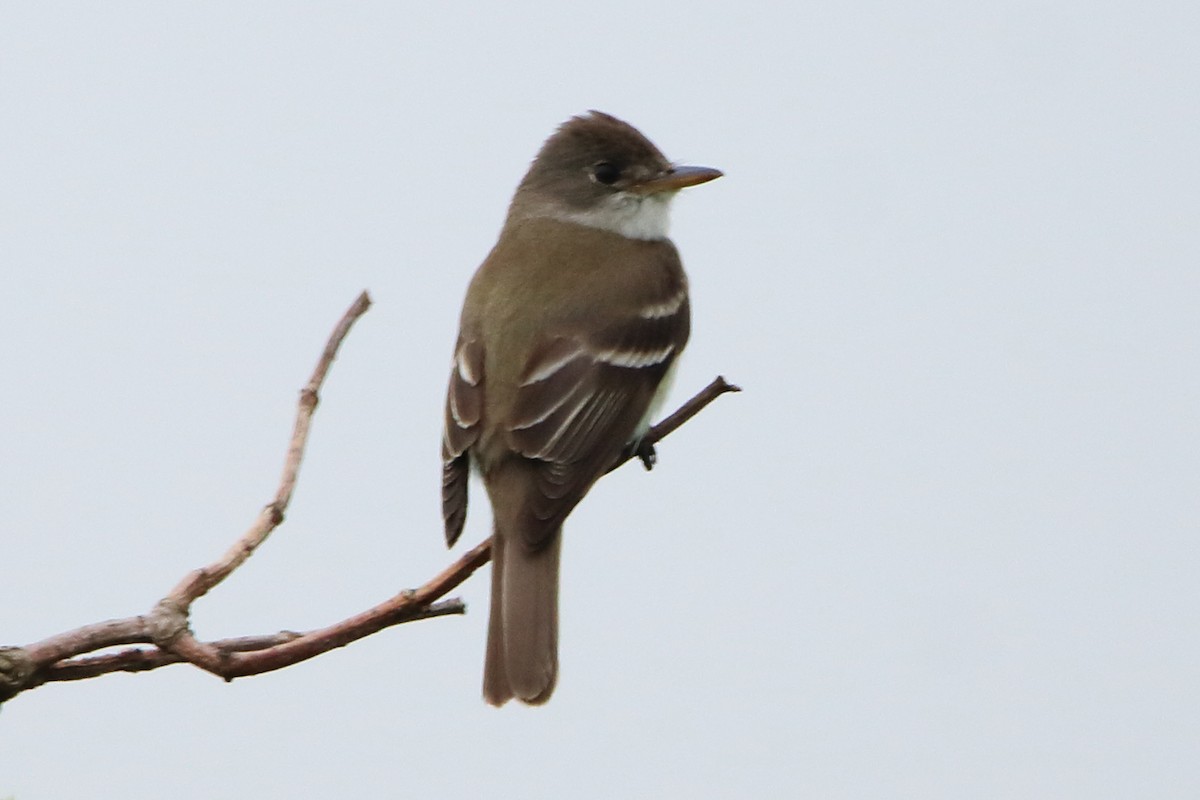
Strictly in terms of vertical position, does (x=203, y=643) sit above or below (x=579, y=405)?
below

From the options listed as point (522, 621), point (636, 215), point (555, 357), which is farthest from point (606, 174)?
point (522, 621)

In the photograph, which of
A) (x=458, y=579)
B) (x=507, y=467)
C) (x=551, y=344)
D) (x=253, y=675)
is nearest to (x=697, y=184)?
(x=551, y=344)

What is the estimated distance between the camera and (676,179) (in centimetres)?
573

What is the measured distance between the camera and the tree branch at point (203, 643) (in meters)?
2.47

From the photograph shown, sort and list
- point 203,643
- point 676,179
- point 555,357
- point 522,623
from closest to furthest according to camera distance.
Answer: point 203,643 < point 522,623 < point 555,357 < point 676,179

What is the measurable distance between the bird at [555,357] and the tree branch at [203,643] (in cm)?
115

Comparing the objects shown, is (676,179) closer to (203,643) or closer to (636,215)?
(636,215)

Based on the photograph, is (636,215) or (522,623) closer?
(522,623)

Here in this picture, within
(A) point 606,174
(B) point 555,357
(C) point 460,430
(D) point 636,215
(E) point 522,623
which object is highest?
(A) point 606,174

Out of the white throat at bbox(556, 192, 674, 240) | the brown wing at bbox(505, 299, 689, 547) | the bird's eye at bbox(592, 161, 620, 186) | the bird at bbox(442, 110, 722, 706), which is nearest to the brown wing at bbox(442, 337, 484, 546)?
the bird at bbox(442, 110, 722, 706)

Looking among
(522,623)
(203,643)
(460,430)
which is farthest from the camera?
(460,430)

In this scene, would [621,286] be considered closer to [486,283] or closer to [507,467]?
[486,283]

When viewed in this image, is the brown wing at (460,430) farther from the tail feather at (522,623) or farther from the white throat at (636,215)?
the white throat at (636,215)

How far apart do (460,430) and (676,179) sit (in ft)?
5.12
